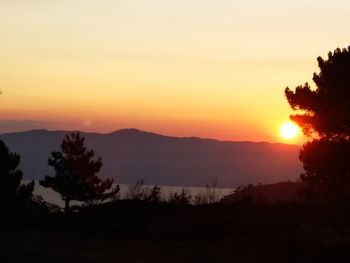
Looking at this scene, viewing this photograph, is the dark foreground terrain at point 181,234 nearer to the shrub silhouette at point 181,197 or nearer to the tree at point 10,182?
the tree at point 10,182

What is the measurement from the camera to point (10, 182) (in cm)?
2675

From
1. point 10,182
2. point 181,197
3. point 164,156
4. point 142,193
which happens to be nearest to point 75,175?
point 142,193

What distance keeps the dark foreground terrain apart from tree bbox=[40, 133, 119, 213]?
31976 mm

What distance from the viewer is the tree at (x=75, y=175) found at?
203 feet

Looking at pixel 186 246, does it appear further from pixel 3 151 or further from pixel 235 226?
pixel 3 151

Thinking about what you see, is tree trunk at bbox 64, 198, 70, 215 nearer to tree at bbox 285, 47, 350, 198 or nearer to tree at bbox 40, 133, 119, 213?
tree at bbox 40, 133, 119, 213

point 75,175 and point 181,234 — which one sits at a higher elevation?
point 75,175

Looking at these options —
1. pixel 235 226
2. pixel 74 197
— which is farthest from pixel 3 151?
pixel 74 197

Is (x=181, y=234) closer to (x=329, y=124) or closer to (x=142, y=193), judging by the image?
(x=142, y=193)

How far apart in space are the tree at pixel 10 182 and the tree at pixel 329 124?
1584 centimetres

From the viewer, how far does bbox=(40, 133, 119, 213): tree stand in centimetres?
6175

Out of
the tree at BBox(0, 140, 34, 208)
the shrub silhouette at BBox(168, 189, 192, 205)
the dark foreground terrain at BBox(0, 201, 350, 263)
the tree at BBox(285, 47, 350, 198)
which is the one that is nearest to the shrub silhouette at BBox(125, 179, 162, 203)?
the shrub silhouette at BBox(168, 189, 192, 205)

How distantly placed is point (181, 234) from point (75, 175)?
Result: 39179 mm

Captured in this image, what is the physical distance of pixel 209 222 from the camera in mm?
24750
